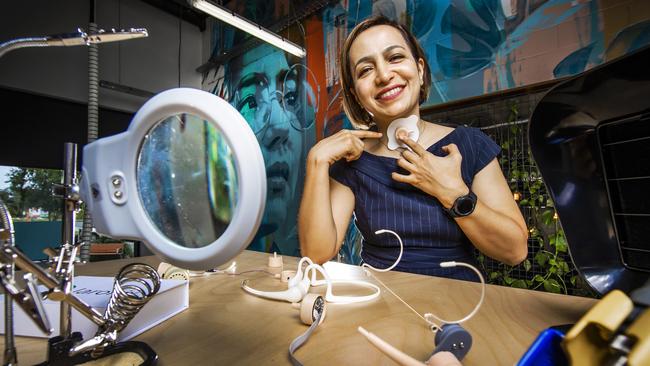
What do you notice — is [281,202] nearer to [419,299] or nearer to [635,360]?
[419,299]

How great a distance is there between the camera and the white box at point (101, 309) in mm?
459

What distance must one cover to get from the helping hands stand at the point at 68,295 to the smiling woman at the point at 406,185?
638 mm

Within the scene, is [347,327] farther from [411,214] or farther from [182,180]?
[411,214]

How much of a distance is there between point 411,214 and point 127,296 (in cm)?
83

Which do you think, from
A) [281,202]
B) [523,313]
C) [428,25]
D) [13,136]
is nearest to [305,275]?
[523,313]

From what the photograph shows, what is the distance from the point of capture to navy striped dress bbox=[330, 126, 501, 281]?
100 centimetres

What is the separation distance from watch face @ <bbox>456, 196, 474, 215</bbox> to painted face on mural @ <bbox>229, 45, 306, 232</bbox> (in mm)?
2770

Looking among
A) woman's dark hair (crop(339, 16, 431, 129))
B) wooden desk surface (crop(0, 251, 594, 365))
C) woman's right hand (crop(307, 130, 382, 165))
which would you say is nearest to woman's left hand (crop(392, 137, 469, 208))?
woman's right hand (crop(307, 130, 382, 165))

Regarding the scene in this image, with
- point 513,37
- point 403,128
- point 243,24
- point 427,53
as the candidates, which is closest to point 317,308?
point 403,128

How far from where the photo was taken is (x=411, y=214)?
1.04 m

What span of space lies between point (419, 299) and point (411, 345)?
8.8 inches

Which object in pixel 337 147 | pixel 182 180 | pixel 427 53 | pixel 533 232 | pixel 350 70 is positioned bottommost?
pixel 533 232

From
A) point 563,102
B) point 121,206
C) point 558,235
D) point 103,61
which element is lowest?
point 558,235

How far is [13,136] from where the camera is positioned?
3.66m
